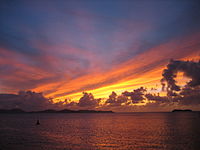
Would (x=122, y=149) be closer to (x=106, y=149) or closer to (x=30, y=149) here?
(x=106, y=149)

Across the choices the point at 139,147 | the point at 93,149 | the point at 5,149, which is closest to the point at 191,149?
the point at 139,147

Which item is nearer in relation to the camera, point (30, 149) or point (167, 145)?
point (30, 149)

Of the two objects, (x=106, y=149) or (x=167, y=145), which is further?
(x=167, y=145)

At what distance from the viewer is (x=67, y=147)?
46188 mm

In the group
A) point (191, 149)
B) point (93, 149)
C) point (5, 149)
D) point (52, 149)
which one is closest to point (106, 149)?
point (93, 149)

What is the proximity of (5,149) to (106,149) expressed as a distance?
24.6 metres

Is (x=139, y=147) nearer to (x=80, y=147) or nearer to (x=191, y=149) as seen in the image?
(x=191, y=149)

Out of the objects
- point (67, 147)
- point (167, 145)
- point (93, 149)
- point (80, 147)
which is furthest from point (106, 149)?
point (167, 145)

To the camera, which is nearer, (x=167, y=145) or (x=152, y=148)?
(x=152, y=148)

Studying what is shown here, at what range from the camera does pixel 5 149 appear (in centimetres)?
4412

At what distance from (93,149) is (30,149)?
15.4 meters

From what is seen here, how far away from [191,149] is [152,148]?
8.87 meters

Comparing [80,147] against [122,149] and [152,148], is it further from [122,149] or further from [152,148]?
[152,148]

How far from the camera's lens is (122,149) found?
Answer: 44.0 meters
